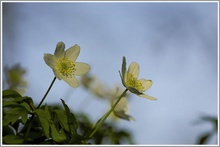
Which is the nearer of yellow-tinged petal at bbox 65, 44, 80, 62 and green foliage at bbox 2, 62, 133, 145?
green foliage at bbox 2, 62, 133, 145

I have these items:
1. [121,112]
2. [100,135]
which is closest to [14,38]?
[100,135]

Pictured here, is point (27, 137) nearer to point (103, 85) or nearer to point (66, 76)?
point (66, 76)

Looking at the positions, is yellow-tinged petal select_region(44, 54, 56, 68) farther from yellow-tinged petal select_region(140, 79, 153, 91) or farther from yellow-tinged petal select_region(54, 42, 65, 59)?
yellow-tinged petal select_region(140, 79, 153, 91)

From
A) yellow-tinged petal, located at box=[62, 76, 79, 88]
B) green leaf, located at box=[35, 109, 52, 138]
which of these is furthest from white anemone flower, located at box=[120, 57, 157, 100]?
green leaf, located at box=[35, 109, 52, 138]

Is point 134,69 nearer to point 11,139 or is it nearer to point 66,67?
point 66,67

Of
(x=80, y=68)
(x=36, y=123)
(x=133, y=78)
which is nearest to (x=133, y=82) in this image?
(x=133, y=78)

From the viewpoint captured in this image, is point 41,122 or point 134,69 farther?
point 134,69
